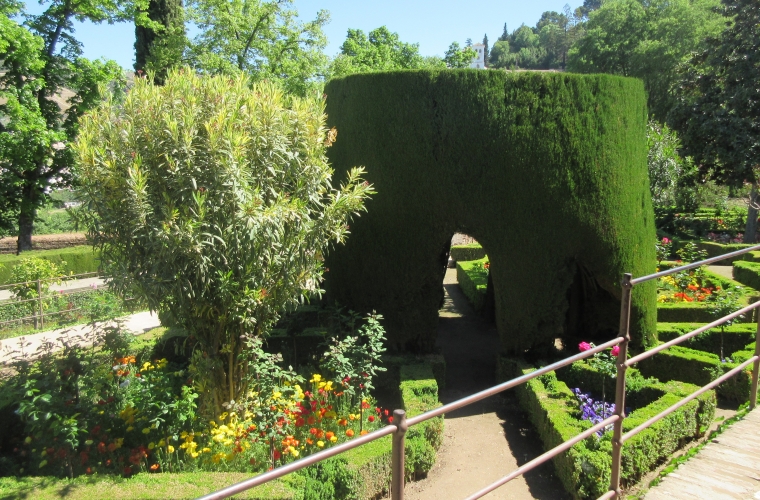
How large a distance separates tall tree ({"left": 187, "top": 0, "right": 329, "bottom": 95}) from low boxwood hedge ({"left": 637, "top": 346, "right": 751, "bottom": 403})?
44.8 feet

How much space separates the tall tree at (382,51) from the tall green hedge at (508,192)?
20.3 m

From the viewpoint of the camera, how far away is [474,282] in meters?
14.1

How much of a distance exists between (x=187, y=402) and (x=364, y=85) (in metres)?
5.61

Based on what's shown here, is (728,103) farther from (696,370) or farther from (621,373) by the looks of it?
(621,373)

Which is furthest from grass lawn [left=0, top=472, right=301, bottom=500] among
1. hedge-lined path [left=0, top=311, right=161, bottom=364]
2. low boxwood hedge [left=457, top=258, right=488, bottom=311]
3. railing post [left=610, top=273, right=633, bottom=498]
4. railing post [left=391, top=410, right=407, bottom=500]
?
low boxwood hedge [left=457, top=258, right=488, bottom=311]

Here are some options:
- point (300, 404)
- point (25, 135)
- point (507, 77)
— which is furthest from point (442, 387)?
point (25, 135)

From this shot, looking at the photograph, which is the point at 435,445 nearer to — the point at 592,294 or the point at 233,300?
the point at 233,300

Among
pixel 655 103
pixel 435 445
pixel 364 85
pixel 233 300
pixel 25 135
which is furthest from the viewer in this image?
pixel 655 103

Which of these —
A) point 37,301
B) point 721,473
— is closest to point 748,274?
point 721,473

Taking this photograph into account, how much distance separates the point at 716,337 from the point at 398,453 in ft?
30.5

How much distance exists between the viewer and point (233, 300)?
6.36 m

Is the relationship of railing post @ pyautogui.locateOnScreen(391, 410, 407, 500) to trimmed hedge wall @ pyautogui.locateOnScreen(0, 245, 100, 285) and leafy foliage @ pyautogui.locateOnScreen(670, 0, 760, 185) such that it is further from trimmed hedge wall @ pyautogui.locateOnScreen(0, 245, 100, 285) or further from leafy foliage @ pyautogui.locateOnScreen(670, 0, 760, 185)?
leafy foliage @ pyautogui.locateOnScreen(670, 0, 760, 185)

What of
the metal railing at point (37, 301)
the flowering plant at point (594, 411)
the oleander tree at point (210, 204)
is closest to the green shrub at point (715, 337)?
the flowering plant at point (594, 411)

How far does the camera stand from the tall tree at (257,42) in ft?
58.9
